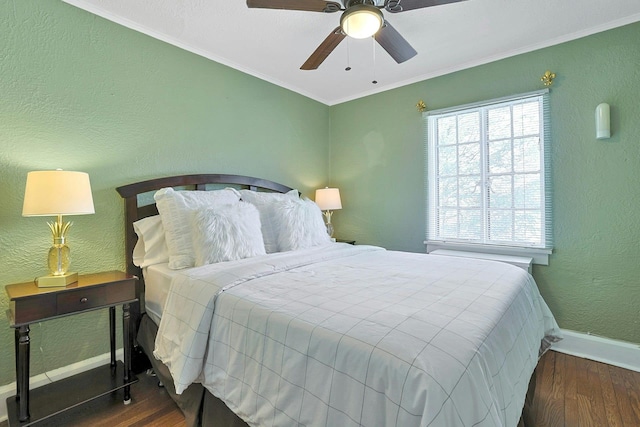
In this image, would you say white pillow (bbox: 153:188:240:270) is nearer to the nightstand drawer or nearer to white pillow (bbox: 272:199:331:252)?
the nightstand drawer

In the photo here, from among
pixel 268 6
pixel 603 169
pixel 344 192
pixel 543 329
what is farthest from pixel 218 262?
pixel 603 169

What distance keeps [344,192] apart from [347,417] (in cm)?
322

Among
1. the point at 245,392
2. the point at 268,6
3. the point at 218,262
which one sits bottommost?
the point at 245,392

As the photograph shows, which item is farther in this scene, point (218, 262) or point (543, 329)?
point (218, 262)

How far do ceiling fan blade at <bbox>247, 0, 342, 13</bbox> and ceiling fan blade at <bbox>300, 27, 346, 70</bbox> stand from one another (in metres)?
0.19

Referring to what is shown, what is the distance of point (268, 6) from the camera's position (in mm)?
1624

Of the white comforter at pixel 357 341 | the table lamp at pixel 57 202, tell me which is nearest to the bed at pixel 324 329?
the white comforter at pixel 357 341

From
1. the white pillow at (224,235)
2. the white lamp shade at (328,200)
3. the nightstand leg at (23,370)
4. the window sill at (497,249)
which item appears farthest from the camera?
the white lamp shade at (328,200)

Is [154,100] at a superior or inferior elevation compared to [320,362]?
superior

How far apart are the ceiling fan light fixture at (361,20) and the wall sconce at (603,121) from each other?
6.34ft

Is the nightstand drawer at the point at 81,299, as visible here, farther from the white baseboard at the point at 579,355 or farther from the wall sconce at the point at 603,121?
the wall sconce at the point at 603,121

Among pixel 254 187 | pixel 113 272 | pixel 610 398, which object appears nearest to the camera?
pixel 610 398

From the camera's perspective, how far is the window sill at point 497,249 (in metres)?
2.64

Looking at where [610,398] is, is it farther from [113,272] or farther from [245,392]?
[113,272]
